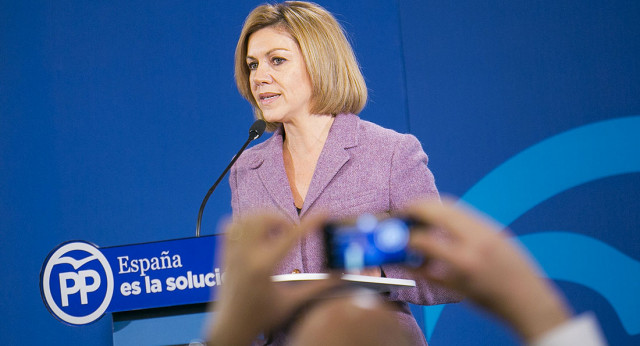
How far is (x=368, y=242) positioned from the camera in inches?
20.1

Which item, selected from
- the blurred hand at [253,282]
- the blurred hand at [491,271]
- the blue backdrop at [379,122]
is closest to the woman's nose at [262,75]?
the blue backdrop at [379,122]

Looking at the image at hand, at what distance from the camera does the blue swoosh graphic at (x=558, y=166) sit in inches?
115

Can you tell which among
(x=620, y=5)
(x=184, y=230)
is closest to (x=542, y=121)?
(x=620, y=5)

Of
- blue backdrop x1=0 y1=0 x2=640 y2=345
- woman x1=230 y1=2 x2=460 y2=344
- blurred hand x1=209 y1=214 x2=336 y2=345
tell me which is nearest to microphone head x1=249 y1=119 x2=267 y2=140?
woman x1=230 y1=2 x2=460 y2=344

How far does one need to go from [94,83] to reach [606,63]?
7.60ft

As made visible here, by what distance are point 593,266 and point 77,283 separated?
1992 mm

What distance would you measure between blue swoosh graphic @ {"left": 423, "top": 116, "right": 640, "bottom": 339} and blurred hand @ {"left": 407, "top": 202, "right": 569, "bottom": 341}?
2.61m

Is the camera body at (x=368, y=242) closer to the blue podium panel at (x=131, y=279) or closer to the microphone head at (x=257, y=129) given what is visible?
the blue podium panel at (x=131, y=279)

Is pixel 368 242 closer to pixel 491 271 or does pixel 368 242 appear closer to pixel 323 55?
pixel 491 271

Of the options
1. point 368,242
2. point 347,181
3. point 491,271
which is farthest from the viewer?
point 347,181

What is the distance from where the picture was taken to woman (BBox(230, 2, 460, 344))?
6.13 ft

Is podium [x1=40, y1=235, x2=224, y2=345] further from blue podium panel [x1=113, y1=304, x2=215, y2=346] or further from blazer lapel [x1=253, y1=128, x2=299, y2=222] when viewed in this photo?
blazer lapel [x1=253, y1=128, x2=299, y2=222]

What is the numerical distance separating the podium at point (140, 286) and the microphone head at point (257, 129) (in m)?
0.44

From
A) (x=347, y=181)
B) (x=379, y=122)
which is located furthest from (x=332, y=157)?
(x=379, y=122)
